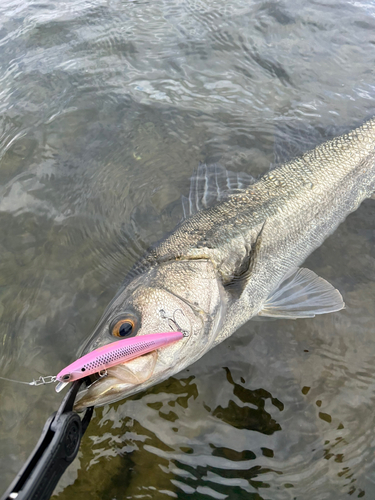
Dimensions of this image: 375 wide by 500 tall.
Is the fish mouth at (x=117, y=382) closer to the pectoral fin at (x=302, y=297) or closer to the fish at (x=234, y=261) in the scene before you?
the fish at (x=234, y=261)

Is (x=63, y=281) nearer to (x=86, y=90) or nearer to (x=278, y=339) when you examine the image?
(x=278, y=339)

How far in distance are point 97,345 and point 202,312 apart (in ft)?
2.71

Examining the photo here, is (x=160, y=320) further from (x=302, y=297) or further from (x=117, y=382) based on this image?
(x=302, y=297)

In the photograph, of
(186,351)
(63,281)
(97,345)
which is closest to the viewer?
(97,345)

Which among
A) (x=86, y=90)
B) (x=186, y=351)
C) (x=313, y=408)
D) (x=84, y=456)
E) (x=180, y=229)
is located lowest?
(x=313, y=408)

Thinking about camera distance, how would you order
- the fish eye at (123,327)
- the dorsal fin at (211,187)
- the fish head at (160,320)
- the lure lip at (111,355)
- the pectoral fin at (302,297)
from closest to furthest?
1. the lure lip at (111,355)
2. the fish head at (160,320)
3. the fish eye at (123,327)
4. the pectoral fin at (302,297)
5. the dorsal fin at (211,187)

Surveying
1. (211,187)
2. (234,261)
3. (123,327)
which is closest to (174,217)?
(211,187)

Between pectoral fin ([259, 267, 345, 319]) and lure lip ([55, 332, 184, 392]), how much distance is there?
48.4 inches

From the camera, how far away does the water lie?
2.56 metres

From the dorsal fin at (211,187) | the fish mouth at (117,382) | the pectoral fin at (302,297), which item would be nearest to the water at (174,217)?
the pectoral fin at (302,297)

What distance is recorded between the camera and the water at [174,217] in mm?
2564

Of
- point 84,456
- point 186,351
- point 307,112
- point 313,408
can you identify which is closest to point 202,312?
point 186,351

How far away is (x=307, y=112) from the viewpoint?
491 centimetres

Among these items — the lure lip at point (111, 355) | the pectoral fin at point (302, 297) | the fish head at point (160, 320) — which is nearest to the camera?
the lure lip at point (111, 355)
